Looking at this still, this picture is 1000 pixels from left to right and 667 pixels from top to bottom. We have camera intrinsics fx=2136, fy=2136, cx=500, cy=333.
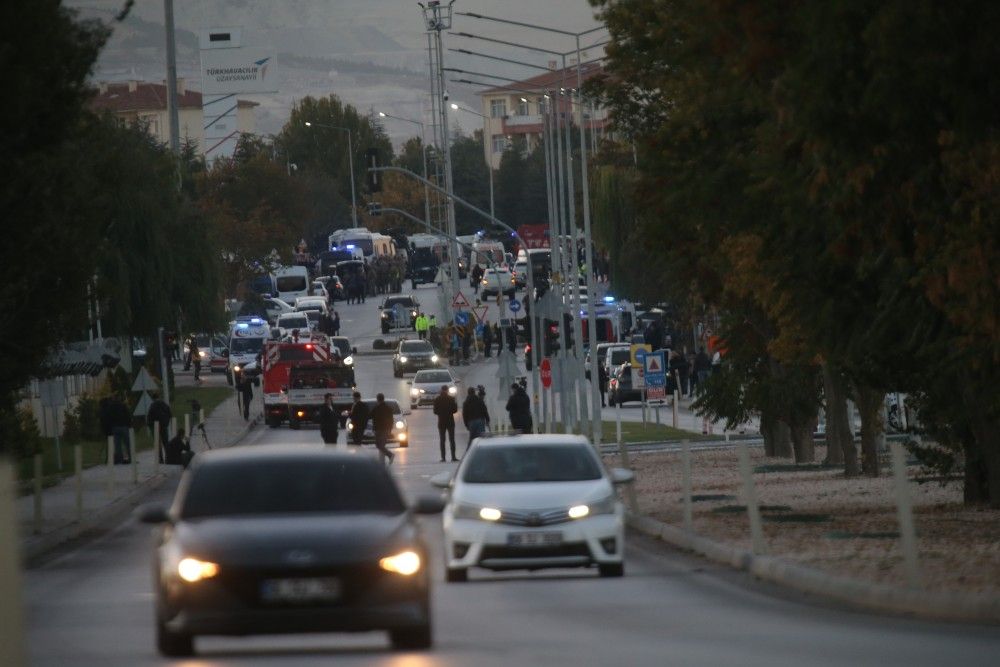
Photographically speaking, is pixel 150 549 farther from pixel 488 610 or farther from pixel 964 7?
pixel 964 7

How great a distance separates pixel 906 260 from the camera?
21703mm

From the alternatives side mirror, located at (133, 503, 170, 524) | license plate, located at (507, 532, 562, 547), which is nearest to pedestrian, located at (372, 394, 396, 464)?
license plate, located at (507, 532, 562, 547)

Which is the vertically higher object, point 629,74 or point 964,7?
point 629,74

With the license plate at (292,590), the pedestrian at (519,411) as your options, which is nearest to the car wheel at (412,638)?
the license plate at (292,590)

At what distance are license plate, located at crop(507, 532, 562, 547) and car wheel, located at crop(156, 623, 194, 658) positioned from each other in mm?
7193

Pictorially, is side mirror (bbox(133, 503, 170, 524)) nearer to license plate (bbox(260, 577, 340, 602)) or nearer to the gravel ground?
license plate (bbox(260, 577, 340, 602))

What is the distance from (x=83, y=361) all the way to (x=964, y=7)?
45.2m

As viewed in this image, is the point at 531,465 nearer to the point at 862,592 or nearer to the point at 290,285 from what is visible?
the point at 862,592

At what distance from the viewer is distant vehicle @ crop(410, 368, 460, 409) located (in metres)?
78.6

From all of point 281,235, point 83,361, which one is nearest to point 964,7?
point 83,361

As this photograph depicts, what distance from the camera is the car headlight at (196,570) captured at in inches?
504

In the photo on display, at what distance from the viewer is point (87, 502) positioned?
36.4 metres

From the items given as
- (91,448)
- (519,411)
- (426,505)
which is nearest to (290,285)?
(91,448)

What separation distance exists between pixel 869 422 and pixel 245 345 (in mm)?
56672
